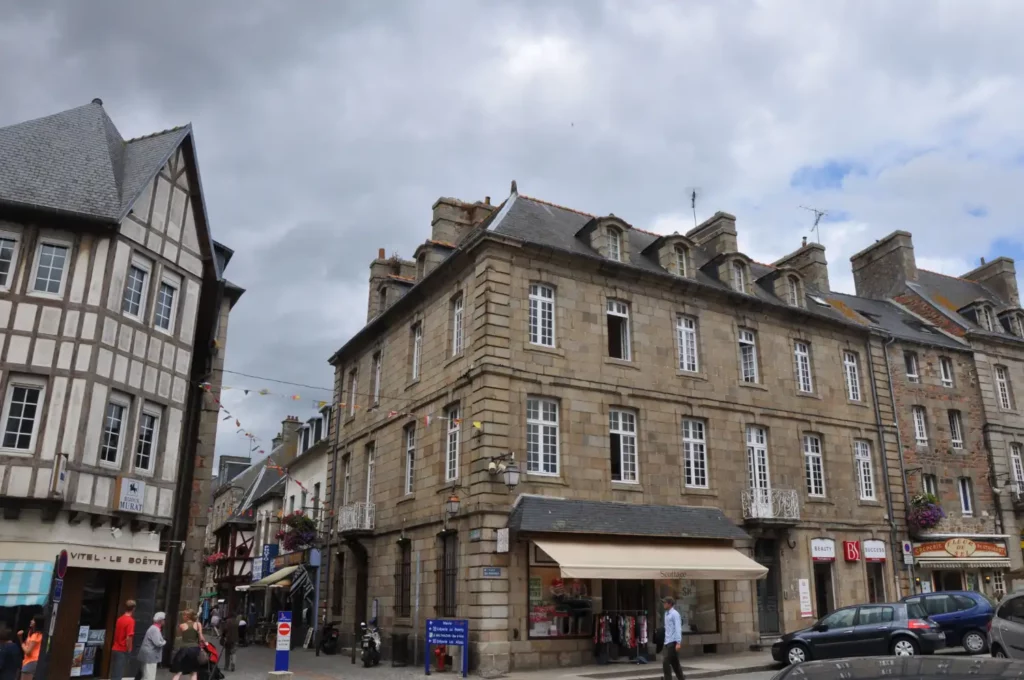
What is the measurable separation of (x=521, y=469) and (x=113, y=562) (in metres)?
7.81

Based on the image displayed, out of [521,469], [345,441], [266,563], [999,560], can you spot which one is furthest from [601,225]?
[266,563]

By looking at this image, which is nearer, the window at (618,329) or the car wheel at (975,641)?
the car wheel at (975,641)

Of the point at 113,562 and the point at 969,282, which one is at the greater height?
the point at 969,282

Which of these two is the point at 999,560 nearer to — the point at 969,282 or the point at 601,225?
the point at 969,282

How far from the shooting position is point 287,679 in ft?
43.4

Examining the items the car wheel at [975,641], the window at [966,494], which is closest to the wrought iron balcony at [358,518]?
the car wheel at [975,641]

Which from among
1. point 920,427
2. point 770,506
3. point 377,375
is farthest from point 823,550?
point 377,375

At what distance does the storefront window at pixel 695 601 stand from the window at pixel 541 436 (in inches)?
148

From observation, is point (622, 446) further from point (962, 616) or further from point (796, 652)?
point (962, 616)

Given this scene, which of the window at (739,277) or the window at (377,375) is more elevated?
the window at (739,277)

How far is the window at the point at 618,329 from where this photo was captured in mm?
19344

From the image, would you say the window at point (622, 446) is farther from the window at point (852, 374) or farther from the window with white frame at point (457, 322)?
the window at point (852, 374)

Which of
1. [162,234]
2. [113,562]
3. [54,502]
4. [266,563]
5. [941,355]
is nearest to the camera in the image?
[54,502]

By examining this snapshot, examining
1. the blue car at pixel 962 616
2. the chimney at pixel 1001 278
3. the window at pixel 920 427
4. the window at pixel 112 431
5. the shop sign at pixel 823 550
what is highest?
the chimney at pixel 1001 278
